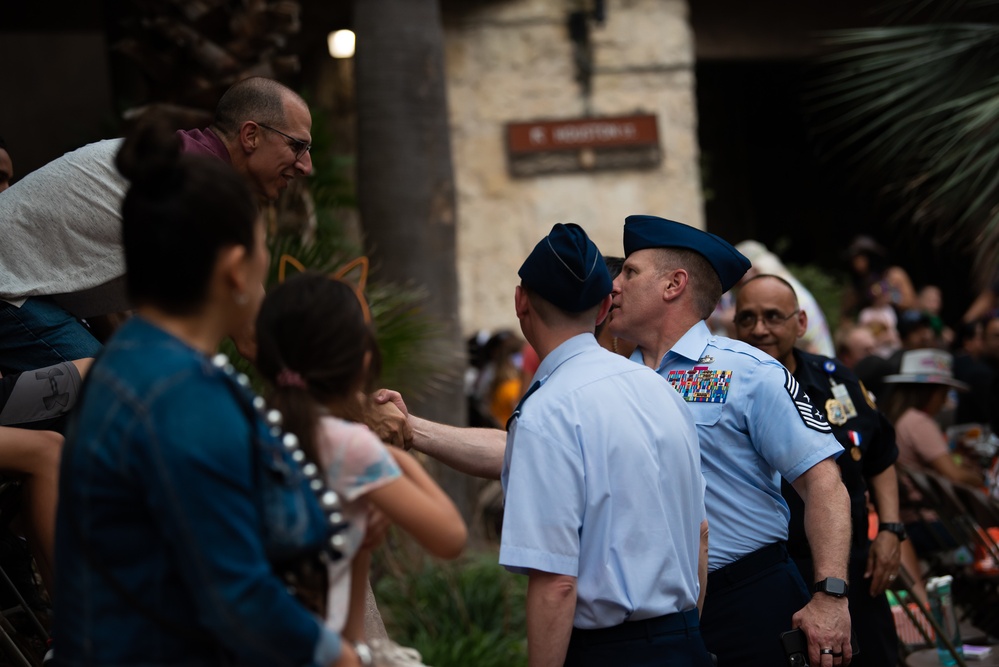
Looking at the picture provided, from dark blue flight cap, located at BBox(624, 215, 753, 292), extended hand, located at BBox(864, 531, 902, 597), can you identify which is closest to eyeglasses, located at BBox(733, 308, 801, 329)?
dark blue flight cap, located at BBox(624, 215, 753, 292)

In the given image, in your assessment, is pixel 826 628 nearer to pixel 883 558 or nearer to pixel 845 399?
pixel 883 558

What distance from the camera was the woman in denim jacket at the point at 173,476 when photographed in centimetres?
185

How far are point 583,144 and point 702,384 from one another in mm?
6541

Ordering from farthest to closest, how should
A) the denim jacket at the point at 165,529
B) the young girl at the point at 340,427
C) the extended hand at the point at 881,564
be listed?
the extended hand at the point at 881,564
the young girl at the point at 340,427
the denim jacket at the point at 165,529

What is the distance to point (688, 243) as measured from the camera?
4.00 m

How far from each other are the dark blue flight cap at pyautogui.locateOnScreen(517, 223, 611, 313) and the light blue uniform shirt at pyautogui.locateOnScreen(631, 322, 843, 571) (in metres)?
0.89

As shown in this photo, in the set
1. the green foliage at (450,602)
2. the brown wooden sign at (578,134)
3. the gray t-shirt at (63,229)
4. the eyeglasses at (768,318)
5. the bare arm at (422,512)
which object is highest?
the brown wooden sign at (578,134)

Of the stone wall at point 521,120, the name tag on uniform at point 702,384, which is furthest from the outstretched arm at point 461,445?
the stone wall at point 521,120

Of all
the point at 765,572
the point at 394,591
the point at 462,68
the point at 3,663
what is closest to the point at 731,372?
the point at 765,572

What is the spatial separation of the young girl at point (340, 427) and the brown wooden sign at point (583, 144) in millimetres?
8054

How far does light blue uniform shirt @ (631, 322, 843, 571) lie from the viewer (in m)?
3.80

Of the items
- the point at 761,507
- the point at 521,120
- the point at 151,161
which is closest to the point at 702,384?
the point at 761,507

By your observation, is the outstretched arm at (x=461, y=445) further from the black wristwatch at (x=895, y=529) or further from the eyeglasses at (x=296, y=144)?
the black wristwatch at (x=895, y=529)

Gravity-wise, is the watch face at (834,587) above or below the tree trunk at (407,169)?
below
